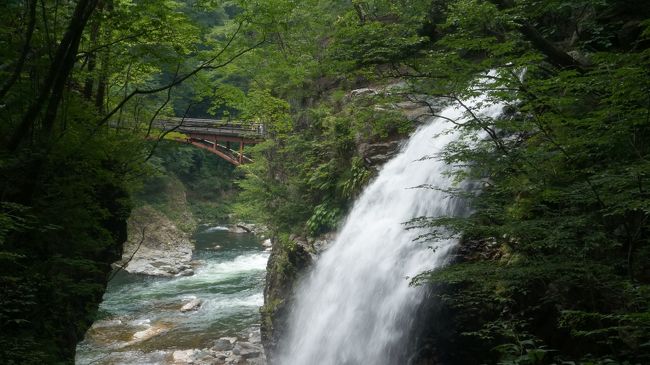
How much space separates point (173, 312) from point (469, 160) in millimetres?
11452

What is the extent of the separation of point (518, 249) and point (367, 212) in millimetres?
4588

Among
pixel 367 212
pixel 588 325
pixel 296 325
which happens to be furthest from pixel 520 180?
pixel 296 325

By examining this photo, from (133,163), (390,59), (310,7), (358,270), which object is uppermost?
(310,7)

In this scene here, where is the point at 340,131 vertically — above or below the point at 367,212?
above

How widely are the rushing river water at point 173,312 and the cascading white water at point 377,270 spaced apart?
325 cm

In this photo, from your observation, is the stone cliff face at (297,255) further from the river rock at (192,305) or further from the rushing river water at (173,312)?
the river rock at (192,305)

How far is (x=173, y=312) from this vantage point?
46.5ft

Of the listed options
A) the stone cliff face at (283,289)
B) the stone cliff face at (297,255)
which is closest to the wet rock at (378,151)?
the stone cliff face at (297,255)

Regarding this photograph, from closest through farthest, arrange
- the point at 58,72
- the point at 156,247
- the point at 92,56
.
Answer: the point at 58,72
the point at 92,56
the point at 156,247

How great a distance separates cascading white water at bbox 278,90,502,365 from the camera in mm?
7406

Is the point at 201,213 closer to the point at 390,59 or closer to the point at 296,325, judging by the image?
the point at 296,325

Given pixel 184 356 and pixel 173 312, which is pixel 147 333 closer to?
pixel 173 312

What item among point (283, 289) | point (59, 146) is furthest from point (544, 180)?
point (283, 289)

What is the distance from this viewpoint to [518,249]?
5789 millimetres
